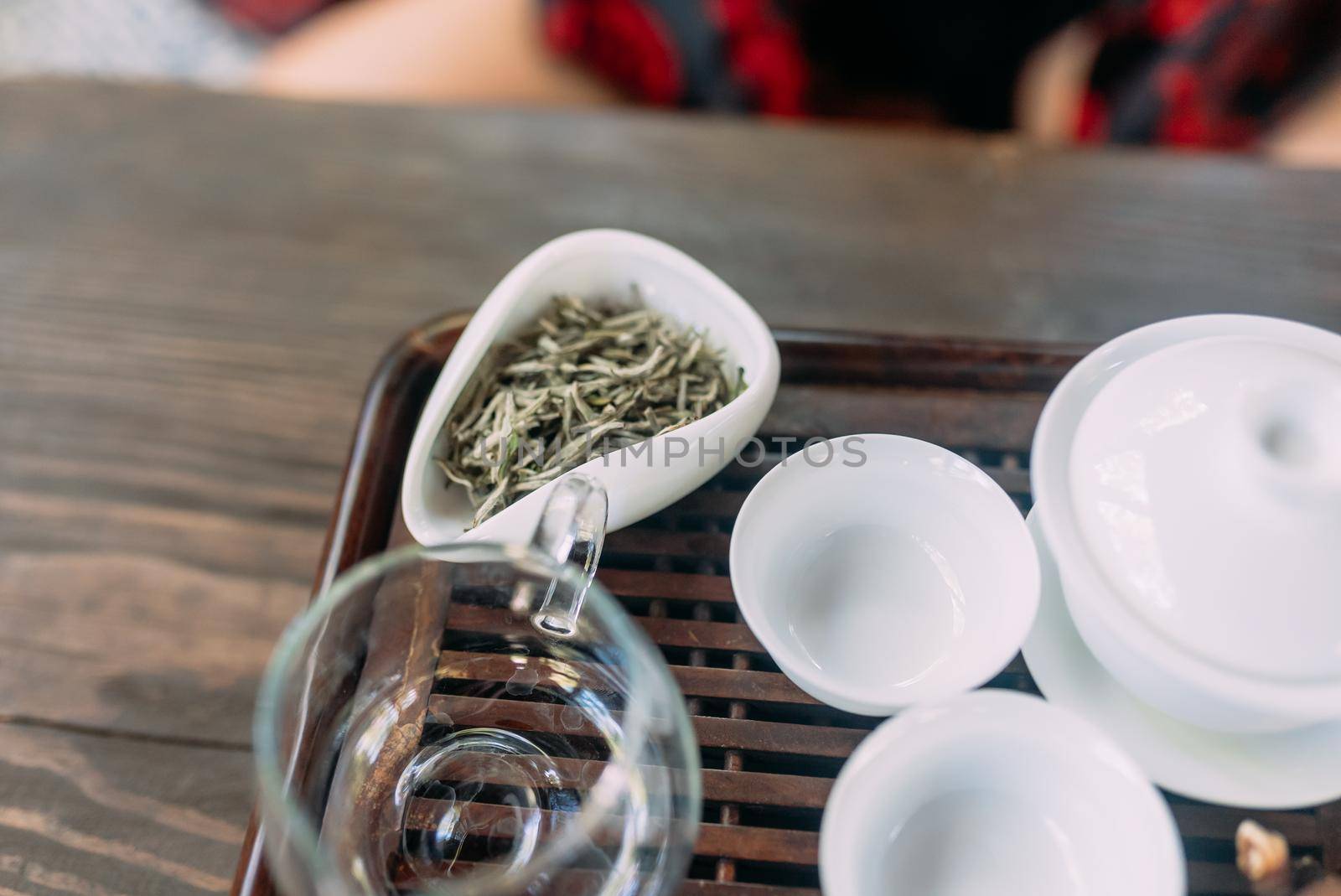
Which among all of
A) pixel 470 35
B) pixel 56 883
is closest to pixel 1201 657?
pixel 56 883

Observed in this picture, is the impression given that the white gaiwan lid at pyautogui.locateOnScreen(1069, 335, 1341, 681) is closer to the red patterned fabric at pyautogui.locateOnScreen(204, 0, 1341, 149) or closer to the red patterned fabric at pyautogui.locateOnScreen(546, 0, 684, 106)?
the red patterned fabric at pyautogui.locateOnScreen(204, 0, 1341, 149)

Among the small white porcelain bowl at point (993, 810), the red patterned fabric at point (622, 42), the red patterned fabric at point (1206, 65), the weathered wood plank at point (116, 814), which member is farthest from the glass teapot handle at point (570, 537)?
the red patterned fabric at point (1206, 65)

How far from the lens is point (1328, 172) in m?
1.02

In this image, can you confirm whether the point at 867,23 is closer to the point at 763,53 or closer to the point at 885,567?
the point at 763,53

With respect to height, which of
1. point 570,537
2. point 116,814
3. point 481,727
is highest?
point 570,537

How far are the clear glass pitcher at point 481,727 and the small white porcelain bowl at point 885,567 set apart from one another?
0.35ft

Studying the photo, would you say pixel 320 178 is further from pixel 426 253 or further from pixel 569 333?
pixel 569 333

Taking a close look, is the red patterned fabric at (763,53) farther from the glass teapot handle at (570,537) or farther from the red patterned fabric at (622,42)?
the glass teapot handle at (570,537)

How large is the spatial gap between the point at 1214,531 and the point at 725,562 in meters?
0.32

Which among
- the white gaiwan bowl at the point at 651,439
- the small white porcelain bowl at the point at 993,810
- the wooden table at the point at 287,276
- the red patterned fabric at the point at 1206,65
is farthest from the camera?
the red patterned fabric at the point at 1206,65

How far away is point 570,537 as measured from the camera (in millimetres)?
595

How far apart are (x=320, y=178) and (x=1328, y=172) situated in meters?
1.08

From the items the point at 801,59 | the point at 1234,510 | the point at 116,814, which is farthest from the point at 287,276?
the point at 1234,510

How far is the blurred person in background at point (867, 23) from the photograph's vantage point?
121cm
